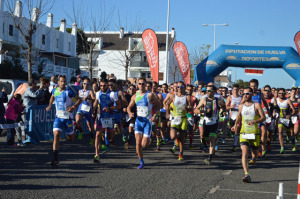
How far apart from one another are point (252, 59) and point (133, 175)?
22.0m

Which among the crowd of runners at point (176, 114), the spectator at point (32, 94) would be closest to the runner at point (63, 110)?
the crowd of runners at point (176, 114)

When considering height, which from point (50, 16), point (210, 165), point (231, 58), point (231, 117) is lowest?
point (210, 165)

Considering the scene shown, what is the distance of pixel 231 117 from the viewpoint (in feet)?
46.8

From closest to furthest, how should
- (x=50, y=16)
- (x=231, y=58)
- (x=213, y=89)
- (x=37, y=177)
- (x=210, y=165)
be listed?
(x=37, y=177), (x=210, y=165), (x=213, y=89), (x=231, y=58), (x=50, y=16)

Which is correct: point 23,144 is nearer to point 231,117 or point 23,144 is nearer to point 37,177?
point 37,177

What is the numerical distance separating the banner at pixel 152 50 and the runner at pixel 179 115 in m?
9.05

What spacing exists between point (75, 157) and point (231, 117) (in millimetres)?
6060

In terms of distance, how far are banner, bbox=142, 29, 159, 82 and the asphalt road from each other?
871 cm

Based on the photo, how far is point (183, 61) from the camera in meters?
26.1

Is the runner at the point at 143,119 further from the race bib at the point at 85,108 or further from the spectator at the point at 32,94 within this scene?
the spectator at the point at 32,94

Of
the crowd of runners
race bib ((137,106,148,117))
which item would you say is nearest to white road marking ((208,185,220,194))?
the crowd of runners

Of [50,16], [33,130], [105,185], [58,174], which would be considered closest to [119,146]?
[33,130]

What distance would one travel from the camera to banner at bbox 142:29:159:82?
66.3 ft

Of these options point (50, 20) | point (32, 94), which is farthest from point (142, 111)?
point (50, 20)
